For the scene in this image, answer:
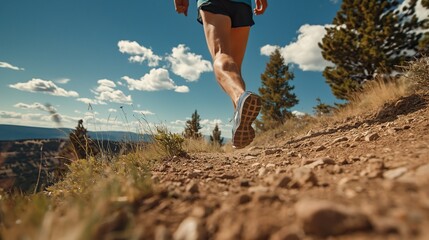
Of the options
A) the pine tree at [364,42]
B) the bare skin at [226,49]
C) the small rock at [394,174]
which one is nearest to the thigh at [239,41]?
the bare skin at [226,49]

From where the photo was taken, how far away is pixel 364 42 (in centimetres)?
1170

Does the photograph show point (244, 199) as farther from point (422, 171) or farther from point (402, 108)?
point (402, 108)

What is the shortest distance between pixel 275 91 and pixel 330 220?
2138 cm

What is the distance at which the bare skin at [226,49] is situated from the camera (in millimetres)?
2176

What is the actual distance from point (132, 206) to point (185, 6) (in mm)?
2972

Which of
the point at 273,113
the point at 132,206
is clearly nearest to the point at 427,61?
the point at 132,206

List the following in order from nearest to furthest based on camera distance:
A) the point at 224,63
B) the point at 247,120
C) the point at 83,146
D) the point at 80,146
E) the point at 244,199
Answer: the point at 244,199
the point at 247,120
the point at 224,63
the point at 83,146
the point at 80,146

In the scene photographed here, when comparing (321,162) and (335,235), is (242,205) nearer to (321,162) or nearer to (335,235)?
(335,235)

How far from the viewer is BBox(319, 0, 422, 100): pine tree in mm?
11391

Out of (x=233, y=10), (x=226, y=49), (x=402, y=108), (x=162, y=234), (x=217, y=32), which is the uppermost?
(x=233, y=10)

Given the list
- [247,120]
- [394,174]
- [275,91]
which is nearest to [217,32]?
[247,120]

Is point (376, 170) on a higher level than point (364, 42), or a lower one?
lower

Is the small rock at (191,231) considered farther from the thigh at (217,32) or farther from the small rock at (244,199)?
the thigh at (217,32)

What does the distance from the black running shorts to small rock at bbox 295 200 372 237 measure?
230 centimetres
